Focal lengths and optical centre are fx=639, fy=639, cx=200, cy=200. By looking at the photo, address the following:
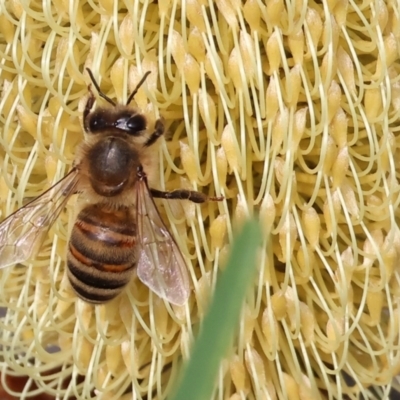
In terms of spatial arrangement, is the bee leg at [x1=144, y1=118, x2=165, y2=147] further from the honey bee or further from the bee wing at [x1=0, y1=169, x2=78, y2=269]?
the bee wing at [x1=0, y1=169, x2=78, y2=269]

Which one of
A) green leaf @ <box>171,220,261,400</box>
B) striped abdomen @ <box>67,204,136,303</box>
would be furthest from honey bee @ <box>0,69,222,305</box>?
green leaf @ <box>171,220,261,400</box>

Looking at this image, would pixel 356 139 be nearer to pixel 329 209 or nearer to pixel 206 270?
pixel 329 209

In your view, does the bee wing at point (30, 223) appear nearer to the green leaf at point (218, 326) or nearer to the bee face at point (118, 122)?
the bee face at point (118, 122)

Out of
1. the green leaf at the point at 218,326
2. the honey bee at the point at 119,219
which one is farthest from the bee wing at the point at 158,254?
the green leaf at the point at 218,326

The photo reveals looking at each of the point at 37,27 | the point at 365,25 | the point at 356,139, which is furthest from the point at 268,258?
the point at 37,27

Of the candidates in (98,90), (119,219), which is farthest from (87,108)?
(119,219)

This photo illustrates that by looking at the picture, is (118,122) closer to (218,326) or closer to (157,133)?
(157,133)
